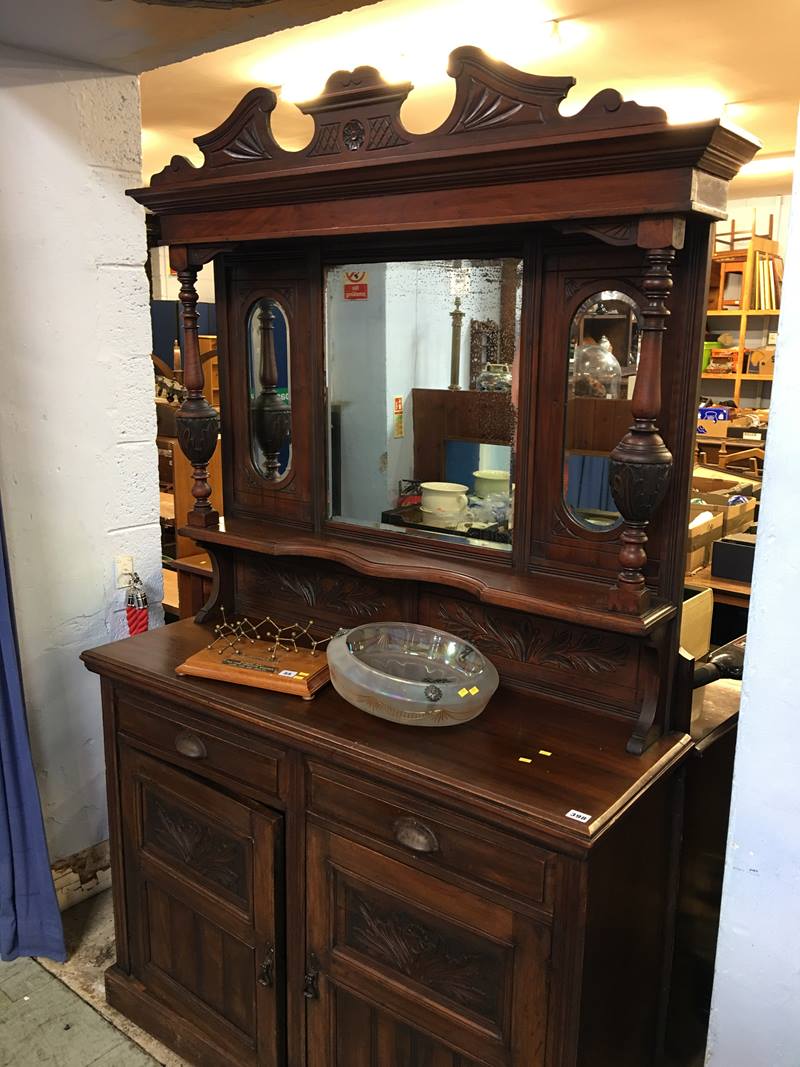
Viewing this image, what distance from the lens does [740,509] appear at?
3.09 meters

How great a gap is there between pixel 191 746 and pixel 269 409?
747mm

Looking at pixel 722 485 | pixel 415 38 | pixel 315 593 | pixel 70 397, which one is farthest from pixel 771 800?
pixel 415 38

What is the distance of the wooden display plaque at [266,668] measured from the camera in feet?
5.67

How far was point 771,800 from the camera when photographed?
1255 mm

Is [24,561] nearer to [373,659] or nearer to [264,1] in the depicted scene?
[373,659]

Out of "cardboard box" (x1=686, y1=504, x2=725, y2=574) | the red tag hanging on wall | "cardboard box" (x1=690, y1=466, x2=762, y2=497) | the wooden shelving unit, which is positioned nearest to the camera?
the red tag hanging on wall

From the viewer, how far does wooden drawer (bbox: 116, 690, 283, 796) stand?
168 cm

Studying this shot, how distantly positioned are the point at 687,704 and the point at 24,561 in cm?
158

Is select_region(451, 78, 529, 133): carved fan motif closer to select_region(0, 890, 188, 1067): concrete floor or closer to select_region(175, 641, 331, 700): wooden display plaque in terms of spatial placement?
select_region(175, 641, 331, 700): wooden display plaque

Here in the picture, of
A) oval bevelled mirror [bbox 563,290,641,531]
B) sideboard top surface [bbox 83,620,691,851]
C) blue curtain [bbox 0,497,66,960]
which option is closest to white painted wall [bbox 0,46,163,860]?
blue curtain [bbox 0,497,66,960]

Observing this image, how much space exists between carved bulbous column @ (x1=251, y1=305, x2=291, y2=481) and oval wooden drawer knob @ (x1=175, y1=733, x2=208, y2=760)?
0.60 meters

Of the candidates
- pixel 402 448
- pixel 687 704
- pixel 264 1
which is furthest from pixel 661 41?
pixel 687 704

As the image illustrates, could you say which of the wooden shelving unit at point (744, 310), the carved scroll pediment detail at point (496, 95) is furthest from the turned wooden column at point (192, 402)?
the wooden shelving unit at point (744, 310)

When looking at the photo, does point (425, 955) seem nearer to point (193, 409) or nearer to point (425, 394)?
point (425, 394)
